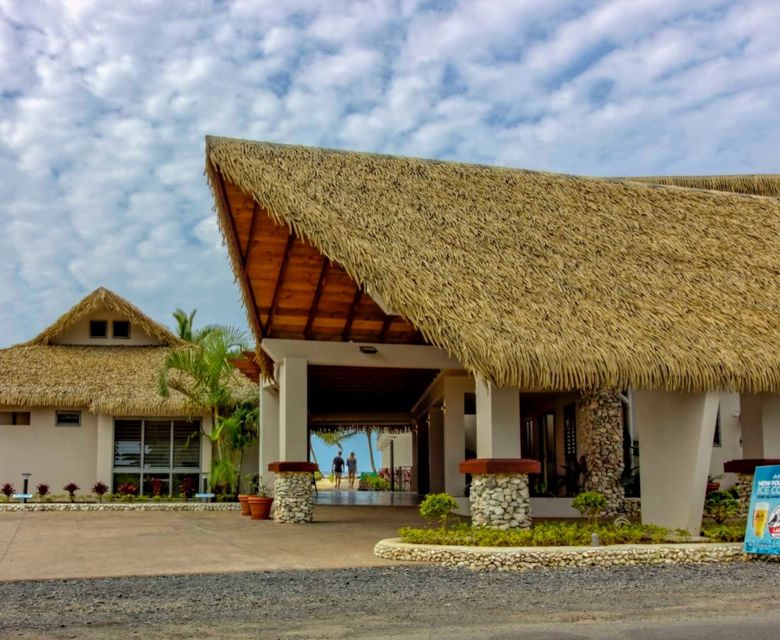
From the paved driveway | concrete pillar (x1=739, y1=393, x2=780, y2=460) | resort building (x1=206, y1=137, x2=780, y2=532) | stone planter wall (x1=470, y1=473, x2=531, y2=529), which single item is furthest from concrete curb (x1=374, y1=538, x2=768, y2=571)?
concrete pillar (x1=739, y1=393, x2=780, y2=460)

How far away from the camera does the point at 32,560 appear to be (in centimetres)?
1047

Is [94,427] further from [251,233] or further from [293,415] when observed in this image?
[251,233]

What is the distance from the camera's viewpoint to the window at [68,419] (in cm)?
2214

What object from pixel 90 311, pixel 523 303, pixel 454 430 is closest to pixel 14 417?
pixel 90 311

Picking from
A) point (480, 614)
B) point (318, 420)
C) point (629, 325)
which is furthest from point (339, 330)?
point (318, 420)

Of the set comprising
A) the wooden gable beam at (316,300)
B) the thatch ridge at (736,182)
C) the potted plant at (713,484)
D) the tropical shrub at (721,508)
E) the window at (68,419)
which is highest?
the thatch ridge at (736,182)

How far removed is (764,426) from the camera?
12.4m

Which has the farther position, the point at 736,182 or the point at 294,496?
the point at 736,182

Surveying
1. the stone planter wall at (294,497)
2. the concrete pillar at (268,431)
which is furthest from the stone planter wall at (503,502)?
the concrete pillar at (268,431)

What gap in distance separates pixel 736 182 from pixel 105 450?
16664mm

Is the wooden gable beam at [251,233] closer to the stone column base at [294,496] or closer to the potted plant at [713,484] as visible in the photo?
the stone column base at [294,496]

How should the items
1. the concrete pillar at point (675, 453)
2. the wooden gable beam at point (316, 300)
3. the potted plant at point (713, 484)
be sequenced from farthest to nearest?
the potted plant at point (713, 484)
the wooden gable beam at point (316, 300)
the concrete pillar at point (675, 453)

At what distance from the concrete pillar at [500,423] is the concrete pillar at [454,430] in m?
7.12

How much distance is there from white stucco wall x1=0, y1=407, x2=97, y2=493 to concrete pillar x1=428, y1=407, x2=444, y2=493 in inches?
327
